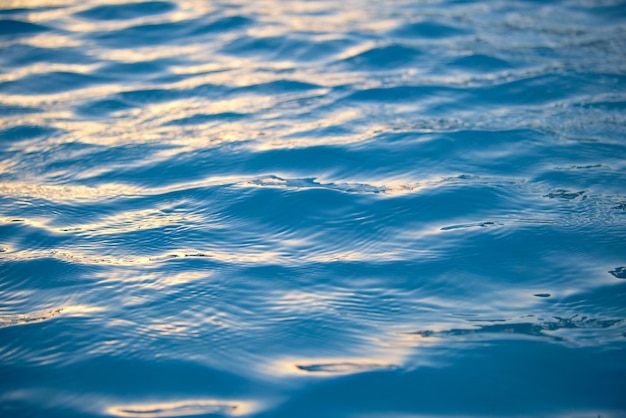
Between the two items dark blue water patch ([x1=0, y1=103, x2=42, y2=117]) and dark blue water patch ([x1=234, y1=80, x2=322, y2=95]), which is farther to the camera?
dark blue water patch ([x1=234, y1=80, x2=322, y2=95])

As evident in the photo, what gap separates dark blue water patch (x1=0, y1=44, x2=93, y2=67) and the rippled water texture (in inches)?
1.1

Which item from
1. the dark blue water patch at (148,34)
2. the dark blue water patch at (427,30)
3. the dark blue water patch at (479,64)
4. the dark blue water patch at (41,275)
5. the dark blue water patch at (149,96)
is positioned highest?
the dark blue water patch at (148,34)

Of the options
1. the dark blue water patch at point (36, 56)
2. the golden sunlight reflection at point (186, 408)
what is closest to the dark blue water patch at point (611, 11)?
the dark blue water patch at point (36, 56)

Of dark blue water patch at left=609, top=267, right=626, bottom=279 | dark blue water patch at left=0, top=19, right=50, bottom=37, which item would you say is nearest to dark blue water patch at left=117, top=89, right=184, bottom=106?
dark blue water patch at left=0, top=19, right=50, bottom=37

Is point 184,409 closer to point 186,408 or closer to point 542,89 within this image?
point 186,408

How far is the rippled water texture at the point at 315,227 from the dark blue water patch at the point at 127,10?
2.59 feet

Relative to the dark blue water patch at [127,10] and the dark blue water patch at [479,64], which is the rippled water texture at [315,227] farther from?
the dark blue water patch at [127,10]

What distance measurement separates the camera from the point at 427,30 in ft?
18.8

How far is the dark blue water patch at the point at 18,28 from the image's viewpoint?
18.4 feet

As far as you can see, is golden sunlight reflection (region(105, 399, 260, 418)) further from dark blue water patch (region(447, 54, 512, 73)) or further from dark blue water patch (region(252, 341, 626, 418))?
dark blue water patch (region(447, 54, 512, 73))

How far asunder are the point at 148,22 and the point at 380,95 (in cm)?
296

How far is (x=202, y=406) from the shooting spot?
180cm

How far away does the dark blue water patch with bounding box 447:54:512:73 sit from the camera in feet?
15.7

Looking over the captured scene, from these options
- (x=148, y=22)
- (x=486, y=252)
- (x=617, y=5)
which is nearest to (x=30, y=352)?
(x=486, y=252)
